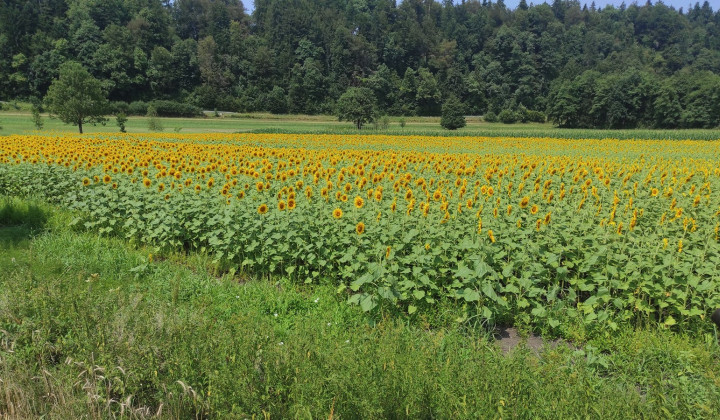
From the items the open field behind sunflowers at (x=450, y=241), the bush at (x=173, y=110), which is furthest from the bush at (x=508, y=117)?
the open field behind sunflowers at (x=450, y=241)

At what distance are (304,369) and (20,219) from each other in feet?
25.8

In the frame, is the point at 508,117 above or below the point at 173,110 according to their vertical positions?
below

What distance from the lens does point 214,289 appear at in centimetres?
542

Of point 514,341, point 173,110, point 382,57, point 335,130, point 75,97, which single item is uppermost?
point 382,57

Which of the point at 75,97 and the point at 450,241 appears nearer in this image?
the point at 450,241

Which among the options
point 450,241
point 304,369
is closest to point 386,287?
point 450,241

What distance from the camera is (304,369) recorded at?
10.3 ft

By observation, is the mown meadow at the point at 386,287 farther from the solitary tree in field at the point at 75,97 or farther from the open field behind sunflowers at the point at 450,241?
the solitary tree in field at the point at 75,97

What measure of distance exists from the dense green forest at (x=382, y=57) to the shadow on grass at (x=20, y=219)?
76222 millimetres

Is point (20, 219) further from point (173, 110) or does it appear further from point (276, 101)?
point (276, 101)

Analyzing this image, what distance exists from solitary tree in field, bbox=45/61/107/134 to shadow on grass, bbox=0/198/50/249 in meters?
32.3

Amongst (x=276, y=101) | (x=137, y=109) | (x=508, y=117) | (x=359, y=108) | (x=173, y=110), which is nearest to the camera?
(x=359, y=108)

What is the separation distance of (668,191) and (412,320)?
211 inches

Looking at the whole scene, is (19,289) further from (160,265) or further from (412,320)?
(412,320)
